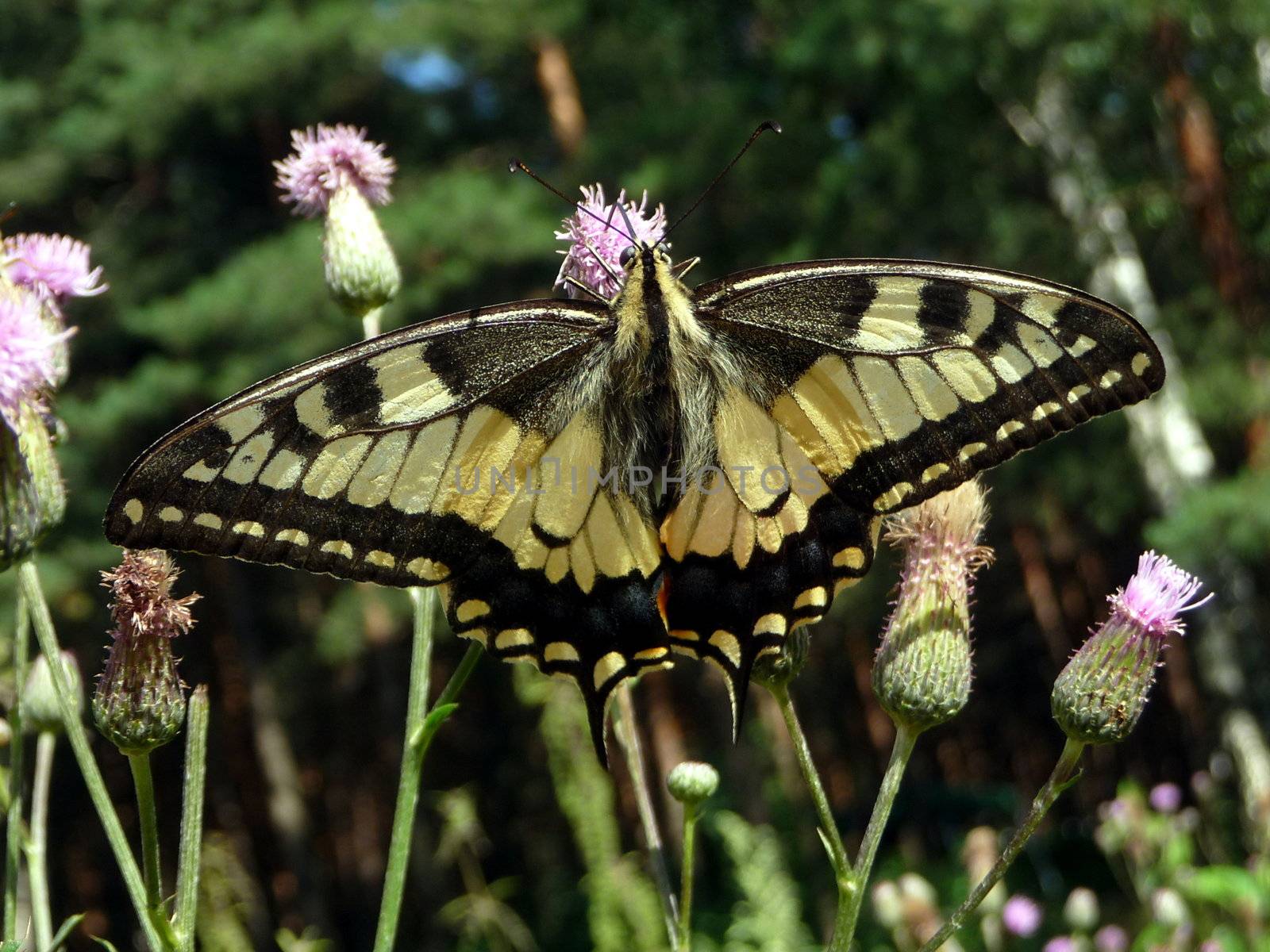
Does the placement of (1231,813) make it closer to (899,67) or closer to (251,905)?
(899,67)

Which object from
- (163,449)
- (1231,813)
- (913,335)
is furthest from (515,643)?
(1231,813)

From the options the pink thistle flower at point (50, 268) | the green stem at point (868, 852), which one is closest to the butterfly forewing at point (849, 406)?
the green stem at point (868, 852)

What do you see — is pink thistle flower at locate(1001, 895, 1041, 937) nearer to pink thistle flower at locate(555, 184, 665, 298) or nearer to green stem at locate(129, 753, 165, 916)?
pink thistle flower at locate(555, 184, 665, 298)

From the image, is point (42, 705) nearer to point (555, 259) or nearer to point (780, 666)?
point (780, 666)

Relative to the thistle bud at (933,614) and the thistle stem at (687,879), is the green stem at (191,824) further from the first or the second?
the thistle bud at (933,614)

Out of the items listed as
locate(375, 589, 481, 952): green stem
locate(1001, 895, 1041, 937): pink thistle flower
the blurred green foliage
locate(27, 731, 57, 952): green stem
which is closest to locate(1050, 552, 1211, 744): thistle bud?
locate(375, 589, 481, 952): green stem

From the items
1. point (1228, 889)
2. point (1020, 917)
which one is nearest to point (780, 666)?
point (1020, 917)

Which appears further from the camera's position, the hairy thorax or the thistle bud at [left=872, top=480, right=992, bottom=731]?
the hairy thorax
